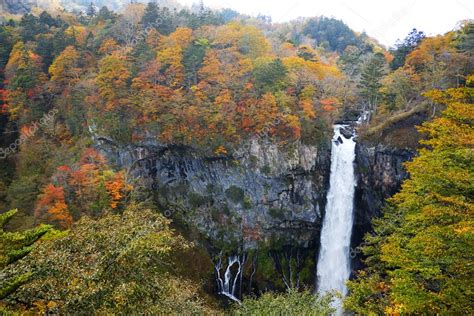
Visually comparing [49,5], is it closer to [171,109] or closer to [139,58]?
[139,58]

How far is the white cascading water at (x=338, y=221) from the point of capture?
26.7 meters

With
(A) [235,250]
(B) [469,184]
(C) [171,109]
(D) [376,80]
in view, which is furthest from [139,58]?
(B) [469,184]

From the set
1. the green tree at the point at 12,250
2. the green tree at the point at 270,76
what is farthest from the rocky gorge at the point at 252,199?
the green tree at the point at 12,250

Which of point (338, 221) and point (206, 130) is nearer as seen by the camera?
point (206, 130)

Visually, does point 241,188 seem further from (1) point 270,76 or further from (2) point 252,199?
(1) point 270,76

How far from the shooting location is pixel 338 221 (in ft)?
89.1

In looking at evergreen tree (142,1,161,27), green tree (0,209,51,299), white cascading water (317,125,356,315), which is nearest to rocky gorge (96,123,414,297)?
white cascading water (317,125,356,315)

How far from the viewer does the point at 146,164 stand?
94.6 ft

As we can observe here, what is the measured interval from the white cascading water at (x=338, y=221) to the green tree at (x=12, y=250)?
2233cm

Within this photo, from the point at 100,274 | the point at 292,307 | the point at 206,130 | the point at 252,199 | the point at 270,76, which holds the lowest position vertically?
the point at 292,307

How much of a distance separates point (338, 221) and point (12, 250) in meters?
23.3

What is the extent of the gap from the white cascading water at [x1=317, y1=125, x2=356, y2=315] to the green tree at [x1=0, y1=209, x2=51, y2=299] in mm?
22333

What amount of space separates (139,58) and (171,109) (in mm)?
6690

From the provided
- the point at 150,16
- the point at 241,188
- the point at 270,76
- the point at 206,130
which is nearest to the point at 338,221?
the point at 241,188
